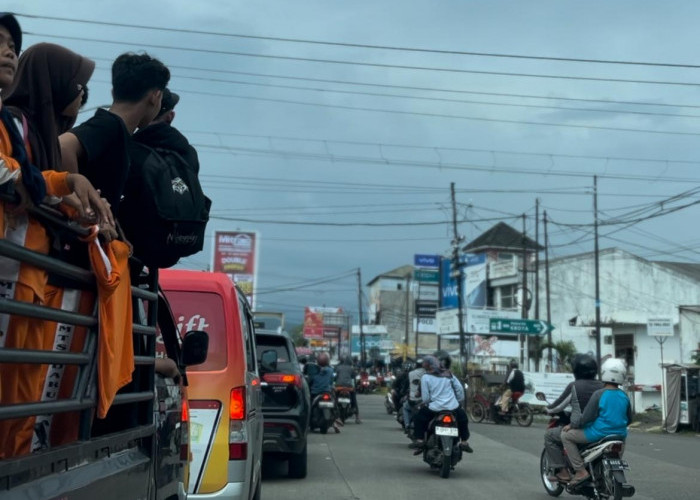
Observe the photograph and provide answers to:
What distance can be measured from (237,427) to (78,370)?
165 inches

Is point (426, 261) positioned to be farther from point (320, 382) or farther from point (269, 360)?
point (269, 360)

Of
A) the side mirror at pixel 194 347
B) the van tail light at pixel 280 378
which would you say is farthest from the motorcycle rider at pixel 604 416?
the side mirror at pixel 194 347

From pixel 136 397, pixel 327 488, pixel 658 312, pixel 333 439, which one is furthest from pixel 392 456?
pixel 658 312

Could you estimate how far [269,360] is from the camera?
11000 millimetres

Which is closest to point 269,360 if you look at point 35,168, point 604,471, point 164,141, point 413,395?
point 604,471

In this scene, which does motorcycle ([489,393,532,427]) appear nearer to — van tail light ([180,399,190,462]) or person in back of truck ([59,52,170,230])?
van tail light ([180,399,190,462])

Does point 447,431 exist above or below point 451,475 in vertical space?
above

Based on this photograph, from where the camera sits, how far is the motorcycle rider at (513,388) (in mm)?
26047

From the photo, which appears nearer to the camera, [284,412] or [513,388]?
[284,412]

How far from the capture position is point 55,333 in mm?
2842

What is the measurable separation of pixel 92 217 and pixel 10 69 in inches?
20.3

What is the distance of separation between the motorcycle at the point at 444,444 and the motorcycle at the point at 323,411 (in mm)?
6855

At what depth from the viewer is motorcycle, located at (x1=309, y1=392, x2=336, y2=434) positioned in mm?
19656

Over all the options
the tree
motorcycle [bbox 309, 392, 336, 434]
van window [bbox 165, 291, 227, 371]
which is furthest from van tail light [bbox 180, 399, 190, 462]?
the tree
